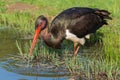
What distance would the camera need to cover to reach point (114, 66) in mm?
7176

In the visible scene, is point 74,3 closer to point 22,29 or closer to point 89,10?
point 22,29

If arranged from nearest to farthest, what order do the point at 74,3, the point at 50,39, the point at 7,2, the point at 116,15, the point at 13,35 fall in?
the point at 50,39, the point at 13,35, the point at 116,15, the point at 74,3, the point at 7,2

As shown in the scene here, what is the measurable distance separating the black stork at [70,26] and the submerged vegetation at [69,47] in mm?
287

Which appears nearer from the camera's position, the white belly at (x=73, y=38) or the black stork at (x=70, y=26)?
the black stork at (x=70, y=26)

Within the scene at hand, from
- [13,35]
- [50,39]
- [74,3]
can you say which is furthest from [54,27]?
[74,3]

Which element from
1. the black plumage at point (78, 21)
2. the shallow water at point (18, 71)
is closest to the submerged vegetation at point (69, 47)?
the shallow water at point (18, 71)

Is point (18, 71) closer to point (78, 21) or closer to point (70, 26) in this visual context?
point (70, 26)

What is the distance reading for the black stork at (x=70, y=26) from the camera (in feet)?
27.4

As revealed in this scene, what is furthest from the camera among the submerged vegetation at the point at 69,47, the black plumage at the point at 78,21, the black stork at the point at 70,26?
the black plumage at the point at 78,21

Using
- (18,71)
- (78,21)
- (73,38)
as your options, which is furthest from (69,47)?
(18,71)

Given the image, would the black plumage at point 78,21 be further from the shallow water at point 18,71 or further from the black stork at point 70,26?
the shallow water at point 18,71

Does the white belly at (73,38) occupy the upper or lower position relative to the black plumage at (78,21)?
lower

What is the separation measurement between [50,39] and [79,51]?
3.55ft

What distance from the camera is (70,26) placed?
8.53m
